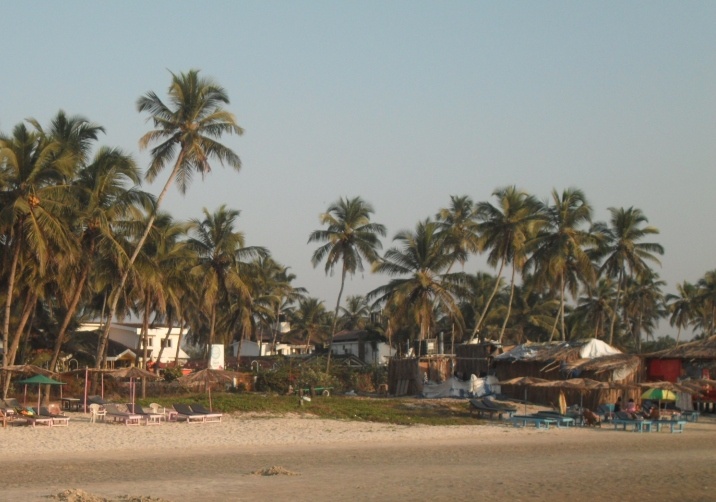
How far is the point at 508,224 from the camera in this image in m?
48.4

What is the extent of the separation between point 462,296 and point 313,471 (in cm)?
3157

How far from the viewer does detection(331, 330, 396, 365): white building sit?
7275 centimetres

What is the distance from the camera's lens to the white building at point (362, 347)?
72.8 m

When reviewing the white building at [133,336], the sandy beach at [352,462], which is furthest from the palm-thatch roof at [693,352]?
the white building at [133,336]

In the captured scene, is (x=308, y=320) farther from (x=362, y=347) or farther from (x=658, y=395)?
(x=658, y=395)

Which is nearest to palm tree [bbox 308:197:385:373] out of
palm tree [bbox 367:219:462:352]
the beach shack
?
palm tree [bbox 367:219:462:352]

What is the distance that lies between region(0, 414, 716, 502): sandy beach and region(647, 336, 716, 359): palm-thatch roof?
27.8ft

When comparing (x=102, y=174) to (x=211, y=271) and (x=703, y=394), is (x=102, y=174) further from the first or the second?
(x=703, y=394)

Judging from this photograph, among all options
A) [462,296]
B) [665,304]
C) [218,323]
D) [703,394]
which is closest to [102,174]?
[462,296]

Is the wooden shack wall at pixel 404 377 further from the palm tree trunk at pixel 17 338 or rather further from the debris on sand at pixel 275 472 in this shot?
the debris on sand at pixel 275 472

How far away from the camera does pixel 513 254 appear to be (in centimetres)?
4956

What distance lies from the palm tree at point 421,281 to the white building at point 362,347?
947 inches

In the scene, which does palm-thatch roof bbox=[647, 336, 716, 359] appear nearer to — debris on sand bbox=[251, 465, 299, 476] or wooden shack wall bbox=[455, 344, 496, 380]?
wooden shack wall bbox=[455, 344, 496, 380]

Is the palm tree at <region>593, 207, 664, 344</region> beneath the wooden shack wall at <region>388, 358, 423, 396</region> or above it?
above
